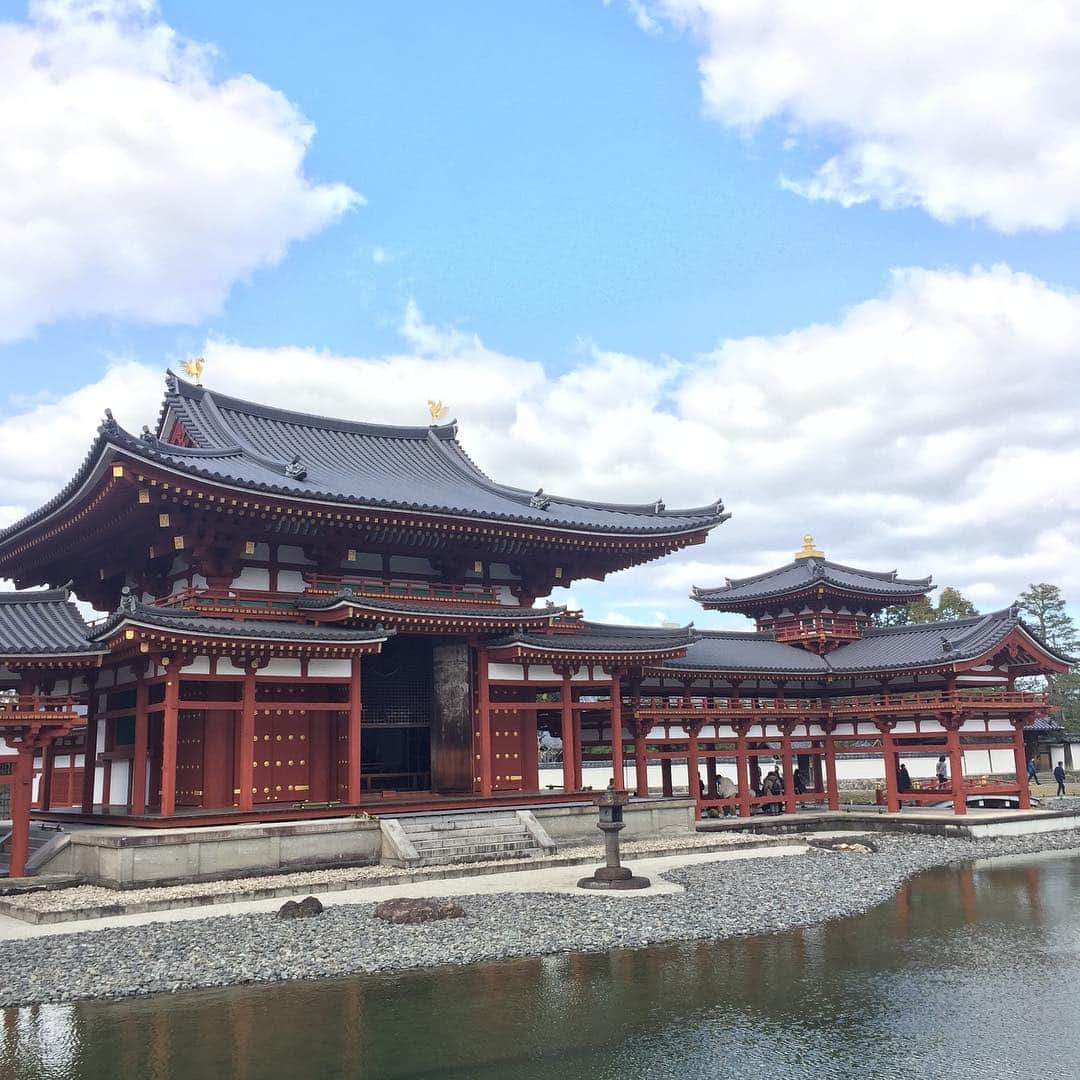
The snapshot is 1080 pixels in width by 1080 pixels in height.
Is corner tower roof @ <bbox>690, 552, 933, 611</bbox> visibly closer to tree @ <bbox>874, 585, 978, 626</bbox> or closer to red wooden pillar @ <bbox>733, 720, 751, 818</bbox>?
red wooden pillar @ <bbox>733, 720, 751, 818</bbox>

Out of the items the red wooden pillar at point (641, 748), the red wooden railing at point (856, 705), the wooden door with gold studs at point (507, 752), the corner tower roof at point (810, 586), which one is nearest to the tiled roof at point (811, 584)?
the corner tower roof at point (810, 586)

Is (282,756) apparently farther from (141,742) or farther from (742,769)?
(742,769)

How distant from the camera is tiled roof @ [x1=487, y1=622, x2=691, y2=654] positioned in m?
25.9

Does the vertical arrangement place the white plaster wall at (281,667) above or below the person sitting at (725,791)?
above

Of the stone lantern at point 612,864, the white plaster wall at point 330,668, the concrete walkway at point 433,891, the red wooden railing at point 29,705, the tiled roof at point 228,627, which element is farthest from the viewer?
the white plaster wall at point 330,668

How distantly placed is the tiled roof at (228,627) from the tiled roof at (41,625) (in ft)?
1.67

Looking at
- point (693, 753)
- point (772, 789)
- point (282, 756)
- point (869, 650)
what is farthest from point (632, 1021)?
point (869, 650)

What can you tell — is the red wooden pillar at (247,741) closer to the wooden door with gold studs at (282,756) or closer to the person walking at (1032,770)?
the wooden door with gold studs at (282,756)

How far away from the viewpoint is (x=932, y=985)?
39.4 ft

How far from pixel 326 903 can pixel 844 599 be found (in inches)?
1040

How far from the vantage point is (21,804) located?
A: 786 inches

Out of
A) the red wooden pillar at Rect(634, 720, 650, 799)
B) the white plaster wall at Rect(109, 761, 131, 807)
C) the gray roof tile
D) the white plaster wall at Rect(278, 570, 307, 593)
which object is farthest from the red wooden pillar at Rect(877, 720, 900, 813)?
the white plaster wall at Rect(109, 761, 131, 807)

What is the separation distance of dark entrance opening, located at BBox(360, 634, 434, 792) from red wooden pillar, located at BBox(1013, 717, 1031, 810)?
1968 centimetres

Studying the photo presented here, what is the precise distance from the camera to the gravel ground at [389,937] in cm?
1276
